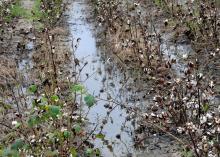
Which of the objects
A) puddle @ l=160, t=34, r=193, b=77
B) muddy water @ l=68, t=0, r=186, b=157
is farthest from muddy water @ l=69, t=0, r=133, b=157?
puddle @ l=160, t=34, r=193, b=77

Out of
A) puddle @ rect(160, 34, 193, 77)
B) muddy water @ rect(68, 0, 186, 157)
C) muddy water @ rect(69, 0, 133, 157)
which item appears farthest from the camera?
puddle @ rect(160, 34, 193, 77)

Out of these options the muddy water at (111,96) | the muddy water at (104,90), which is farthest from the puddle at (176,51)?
the muddy water at (104,90)

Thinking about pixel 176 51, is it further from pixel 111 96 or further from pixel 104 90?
pixel 111 96

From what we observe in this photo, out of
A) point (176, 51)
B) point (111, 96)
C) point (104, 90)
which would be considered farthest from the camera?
point (176, 51)

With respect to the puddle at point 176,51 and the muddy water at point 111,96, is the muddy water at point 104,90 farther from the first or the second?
the puddle at point 176,51

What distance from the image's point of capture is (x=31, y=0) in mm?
14141

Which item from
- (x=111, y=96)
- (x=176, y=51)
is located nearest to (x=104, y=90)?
(x=111, y=96)

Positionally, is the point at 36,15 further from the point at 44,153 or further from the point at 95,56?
the point at 44,153

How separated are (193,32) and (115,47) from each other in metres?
1.43

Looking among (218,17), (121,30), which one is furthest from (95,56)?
(218,17)

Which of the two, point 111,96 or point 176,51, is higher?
point 176,51

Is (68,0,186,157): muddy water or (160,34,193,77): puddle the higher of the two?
(160,34,193,77): puddle

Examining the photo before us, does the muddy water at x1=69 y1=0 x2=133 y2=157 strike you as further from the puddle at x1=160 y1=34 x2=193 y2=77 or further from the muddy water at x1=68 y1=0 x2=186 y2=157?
the puddle at x1=160 y1=34 x2=193 y2=77

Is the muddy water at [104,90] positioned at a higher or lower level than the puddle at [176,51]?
lower
